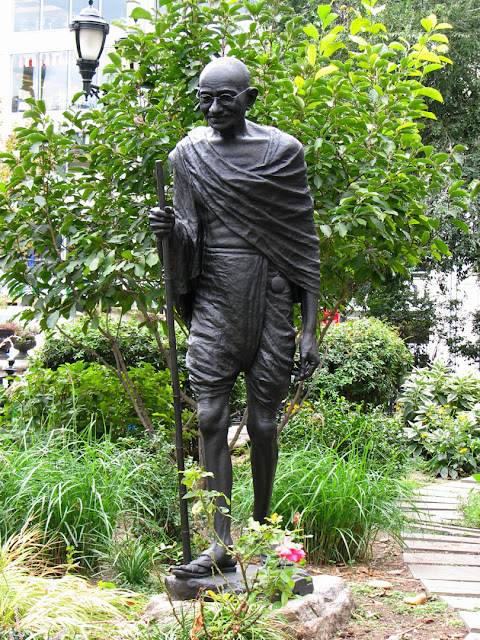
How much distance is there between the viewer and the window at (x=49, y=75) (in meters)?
32.6

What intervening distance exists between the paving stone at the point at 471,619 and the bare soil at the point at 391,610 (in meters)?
0.03

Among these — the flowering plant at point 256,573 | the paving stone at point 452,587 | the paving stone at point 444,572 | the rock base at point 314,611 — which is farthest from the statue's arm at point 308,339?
the paving stone at point 444,572

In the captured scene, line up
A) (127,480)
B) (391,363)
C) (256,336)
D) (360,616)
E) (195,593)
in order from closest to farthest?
1. (195,593)
2. (256,336)
3. (360,616)
4. (127,480)
5. (391,363)

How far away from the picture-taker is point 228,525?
152 inches

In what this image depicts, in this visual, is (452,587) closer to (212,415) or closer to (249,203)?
(212,415)

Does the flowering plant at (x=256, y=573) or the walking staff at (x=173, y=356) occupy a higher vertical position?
the walking staff at (x=173, y=356)

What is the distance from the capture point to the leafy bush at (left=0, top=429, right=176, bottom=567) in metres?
4.75

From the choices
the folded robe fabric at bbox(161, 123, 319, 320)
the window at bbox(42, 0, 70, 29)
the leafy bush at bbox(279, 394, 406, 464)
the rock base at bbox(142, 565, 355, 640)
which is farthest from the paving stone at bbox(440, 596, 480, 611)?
the window at bbox(42, 0, 70, 29)

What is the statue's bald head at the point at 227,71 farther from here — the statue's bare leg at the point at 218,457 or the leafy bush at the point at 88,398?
the leafy bush at the point at 88,398

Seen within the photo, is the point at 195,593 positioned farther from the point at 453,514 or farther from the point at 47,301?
the point at 453,514

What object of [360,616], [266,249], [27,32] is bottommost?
[360,616]

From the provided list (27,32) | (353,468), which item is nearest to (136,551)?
(353,468)

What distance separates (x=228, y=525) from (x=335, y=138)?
2860mm

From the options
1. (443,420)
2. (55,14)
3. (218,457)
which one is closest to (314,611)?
(218,457)
